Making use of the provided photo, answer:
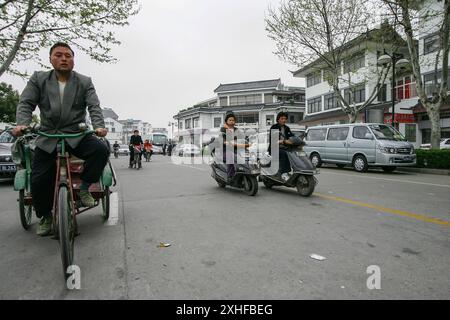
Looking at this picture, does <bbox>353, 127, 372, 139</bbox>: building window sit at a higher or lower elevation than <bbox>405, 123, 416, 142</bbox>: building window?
lower

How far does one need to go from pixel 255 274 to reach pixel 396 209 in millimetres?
3497

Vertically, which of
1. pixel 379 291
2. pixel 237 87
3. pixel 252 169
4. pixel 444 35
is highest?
pixel 237 87

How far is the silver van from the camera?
11.1m

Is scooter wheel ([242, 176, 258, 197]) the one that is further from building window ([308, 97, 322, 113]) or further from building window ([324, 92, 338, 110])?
building window ([308, 97, 322, 113])

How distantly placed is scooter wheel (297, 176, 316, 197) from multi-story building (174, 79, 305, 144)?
4057 cm

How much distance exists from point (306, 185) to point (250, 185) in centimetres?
113

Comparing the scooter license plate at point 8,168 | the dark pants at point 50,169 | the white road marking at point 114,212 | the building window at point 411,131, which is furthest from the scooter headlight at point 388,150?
the building window at point 411,131

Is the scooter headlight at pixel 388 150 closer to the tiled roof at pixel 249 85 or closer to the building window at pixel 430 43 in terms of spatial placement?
the building window at pixel 430 43

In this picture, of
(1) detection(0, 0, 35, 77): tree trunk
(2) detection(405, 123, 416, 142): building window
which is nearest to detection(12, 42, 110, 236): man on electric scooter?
(1) detection(0, 0, 35, 77): tree trunk

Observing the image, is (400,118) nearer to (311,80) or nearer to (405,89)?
(405,89)

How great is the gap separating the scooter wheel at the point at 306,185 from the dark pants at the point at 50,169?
13.6ft

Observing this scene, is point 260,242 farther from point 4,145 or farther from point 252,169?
point 4,145

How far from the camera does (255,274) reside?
2.52 meters

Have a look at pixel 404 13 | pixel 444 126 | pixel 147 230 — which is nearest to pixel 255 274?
pixel 147 230
